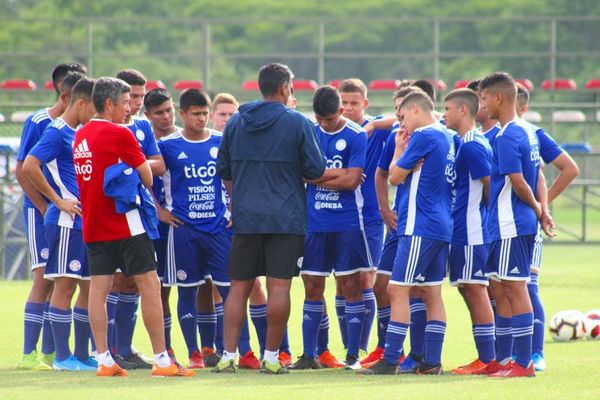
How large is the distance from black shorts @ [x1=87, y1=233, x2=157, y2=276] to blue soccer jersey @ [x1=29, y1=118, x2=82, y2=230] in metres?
0.62

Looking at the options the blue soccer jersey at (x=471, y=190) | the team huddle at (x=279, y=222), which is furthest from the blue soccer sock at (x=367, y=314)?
the blue soccer jersey at (x=471, y=190)

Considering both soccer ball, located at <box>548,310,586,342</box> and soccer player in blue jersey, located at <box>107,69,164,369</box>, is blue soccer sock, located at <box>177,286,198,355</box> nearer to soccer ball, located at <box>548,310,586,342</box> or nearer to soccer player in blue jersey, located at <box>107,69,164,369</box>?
soccer player in blue jersey, located at <box>107,69,164,369</box>

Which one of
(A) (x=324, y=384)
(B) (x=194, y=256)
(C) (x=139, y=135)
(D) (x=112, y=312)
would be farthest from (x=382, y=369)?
(C) (x=139, y=135)

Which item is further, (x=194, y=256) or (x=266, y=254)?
(x=194, y=256)

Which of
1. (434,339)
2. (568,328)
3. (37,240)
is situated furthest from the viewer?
(568,328)

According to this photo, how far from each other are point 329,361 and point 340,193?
1.29 m

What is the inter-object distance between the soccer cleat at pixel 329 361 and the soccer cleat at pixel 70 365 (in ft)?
5.68

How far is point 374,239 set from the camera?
30.8 feet

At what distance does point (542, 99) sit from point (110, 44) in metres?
15.8

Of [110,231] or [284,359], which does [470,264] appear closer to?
[284,359]

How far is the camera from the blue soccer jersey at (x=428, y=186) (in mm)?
8391

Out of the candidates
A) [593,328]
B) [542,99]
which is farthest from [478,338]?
[542,99]

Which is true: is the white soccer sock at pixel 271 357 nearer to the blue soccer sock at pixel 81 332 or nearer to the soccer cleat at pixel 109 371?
the soccer cleat at pixel 109 371

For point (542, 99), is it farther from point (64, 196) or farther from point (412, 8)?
point (64, 196)
